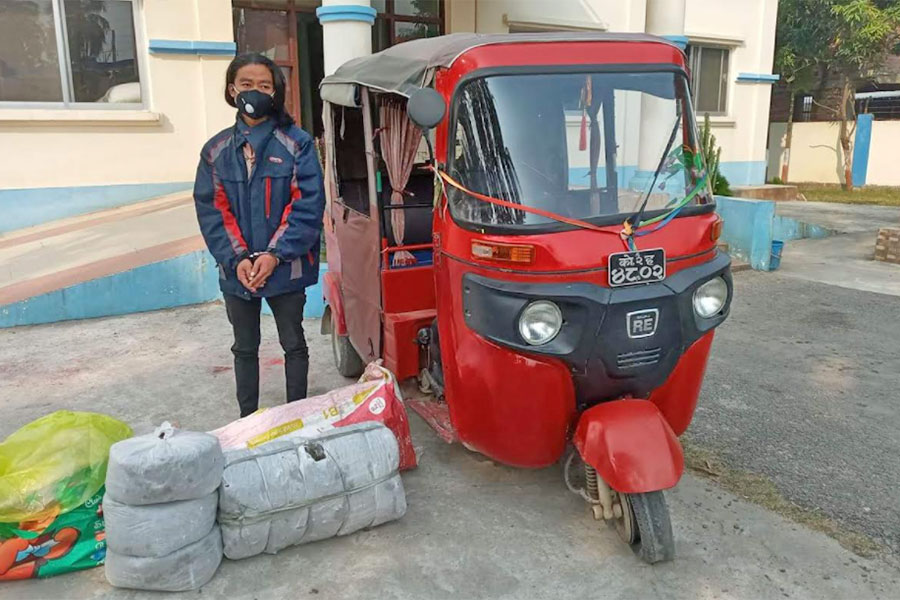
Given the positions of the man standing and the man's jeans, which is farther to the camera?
the man's jeans

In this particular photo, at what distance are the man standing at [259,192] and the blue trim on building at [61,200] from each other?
540cm

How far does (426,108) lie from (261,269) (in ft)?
3.63

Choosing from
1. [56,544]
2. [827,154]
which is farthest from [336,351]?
[827,154]

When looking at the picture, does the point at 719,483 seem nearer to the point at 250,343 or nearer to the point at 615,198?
the point at 615,198

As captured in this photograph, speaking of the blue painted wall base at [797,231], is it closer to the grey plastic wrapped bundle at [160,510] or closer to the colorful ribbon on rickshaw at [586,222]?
the colorful ribbon on rickshaw at [586,222]

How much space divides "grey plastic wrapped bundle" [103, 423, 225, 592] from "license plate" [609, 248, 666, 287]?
1.59 metres

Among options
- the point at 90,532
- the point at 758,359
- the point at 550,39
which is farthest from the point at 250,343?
the point at 758,359

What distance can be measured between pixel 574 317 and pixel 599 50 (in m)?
1.09

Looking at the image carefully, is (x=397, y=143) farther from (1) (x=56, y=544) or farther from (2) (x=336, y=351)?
(1) (x=56, y=544)

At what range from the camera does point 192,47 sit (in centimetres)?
807

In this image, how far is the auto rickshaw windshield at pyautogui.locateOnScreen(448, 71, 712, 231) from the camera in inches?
108

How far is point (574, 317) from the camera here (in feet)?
8.54

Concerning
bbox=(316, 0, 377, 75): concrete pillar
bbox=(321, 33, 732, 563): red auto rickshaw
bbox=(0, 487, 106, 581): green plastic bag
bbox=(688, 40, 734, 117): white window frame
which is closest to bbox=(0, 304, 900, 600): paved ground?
bbox=(0, 487, 106, 581): green plastic bag

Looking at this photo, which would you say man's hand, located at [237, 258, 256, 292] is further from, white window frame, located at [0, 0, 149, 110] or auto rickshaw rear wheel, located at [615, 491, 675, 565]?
white window frame, located at [0, 0, 149, 110]
